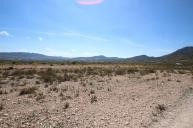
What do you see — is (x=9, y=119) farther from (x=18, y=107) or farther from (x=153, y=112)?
(x=153, y=112)

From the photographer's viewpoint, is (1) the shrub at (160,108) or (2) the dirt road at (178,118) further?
(1) the shrub at (160,108)

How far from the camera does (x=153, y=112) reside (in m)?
9.75

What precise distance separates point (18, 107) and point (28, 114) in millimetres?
1624

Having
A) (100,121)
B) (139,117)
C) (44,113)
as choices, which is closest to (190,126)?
(139,117)

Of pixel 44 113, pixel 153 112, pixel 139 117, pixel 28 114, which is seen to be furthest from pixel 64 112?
pixel 153 112

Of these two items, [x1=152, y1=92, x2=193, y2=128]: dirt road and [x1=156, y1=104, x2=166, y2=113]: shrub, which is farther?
[x1=156, y1=104, x2=166, y2=113]: shrub

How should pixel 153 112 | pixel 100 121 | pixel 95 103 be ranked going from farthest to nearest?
1. pixel 95 103
2. pixel 153 112
3. pixel 100 121

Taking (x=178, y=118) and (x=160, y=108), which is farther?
(x=160, y=108)

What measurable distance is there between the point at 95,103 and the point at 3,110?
4724 mm

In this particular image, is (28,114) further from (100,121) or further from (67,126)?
(100,121)

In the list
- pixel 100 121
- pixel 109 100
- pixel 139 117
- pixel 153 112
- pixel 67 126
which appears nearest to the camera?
pixel 67 126

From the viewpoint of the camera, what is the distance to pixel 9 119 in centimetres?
810

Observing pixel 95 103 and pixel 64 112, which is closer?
pixel 64 112

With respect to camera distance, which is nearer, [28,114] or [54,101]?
[28,114]
